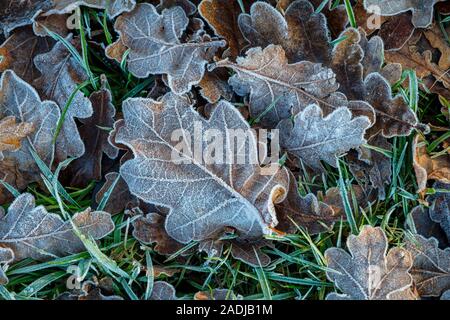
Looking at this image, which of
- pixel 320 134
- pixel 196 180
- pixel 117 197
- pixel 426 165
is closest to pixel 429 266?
pixel 426 165

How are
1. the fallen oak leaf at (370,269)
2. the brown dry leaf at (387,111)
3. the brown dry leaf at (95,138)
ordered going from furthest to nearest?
1. the brown dry leaf at (95,138)
2. the brown dry leaf at (387,111)
3. the fallen oak leaf at (370,269)

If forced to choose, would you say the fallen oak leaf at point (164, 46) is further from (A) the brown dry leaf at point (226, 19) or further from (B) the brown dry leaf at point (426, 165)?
(B) the brown dry leaf at point (426, 165)

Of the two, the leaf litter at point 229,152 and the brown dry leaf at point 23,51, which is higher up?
the brown dry leaf at point 23,51

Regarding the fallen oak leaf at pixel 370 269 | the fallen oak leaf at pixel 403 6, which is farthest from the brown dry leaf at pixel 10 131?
the fallen oak leaf at pixel 403 6

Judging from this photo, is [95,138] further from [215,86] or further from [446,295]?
[446,295]

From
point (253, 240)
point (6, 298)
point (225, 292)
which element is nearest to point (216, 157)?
point (253, 240)
